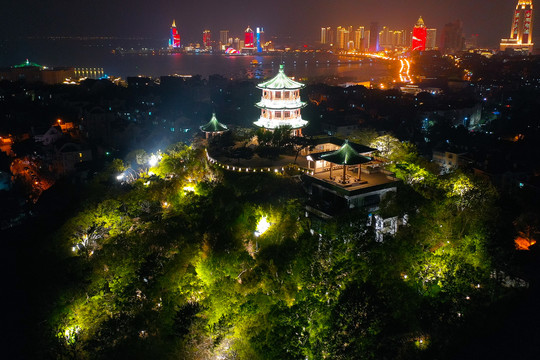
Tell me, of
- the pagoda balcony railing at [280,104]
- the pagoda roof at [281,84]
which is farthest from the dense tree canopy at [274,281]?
the pagoda roof at [281,84]

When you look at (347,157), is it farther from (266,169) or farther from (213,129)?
(213,129)

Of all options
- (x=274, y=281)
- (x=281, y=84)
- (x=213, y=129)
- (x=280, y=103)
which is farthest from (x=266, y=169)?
(x=213, y=129)

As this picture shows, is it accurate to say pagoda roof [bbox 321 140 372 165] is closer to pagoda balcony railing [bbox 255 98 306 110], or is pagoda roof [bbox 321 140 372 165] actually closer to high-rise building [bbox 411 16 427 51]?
pagoda balcony railing [bbox 255 98 306 110]

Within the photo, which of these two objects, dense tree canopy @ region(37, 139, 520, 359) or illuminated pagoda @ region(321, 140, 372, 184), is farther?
illuminated pagoda @ region(321, 140, 372, 184)

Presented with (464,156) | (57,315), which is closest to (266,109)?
(464,156)

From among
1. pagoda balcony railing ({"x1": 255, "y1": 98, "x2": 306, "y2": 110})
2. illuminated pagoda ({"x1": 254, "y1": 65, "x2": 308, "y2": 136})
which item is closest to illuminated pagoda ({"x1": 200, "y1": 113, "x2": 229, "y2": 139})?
illuminated pagoda ({"x1": 254, "y1": 65, "x2": 308, "y2": 136})

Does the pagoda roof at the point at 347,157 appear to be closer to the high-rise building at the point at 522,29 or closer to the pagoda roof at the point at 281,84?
the pagoda roof at the point at 281,84
